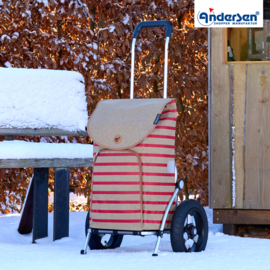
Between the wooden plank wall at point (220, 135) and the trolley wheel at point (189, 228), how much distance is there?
3.03 ft

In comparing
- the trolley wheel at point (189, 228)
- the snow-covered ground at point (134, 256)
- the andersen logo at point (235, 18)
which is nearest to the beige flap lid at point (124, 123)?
the trolley wheel at point (189, 228)

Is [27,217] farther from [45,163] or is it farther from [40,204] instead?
[45,163]

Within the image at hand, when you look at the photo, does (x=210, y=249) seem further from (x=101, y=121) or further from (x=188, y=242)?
(x=101, y=121)

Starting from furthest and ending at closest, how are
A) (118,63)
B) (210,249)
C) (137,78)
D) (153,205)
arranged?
(137,78) < (118,63) < (210,249) < (153,205)

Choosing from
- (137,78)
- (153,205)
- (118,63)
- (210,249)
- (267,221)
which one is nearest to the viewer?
(153,205)

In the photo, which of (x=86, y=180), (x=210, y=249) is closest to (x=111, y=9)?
(x=86, y=180)

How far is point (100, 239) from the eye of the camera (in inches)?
132

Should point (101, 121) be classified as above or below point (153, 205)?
above

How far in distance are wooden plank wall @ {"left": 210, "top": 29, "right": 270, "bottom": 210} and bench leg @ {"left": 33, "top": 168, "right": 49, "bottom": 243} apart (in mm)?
1259

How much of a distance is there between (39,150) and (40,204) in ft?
1.28

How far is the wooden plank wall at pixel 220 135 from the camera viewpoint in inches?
161

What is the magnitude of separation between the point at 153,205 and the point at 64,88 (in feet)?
5.14

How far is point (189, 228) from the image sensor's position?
3.13 meters

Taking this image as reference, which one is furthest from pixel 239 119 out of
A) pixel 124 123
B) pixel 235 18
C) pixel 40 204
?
pixel 40 204
